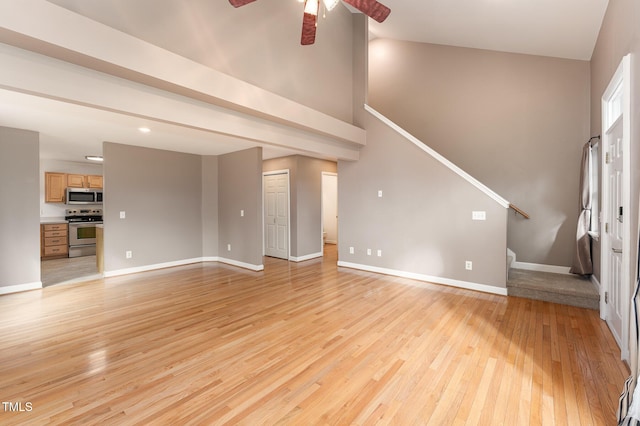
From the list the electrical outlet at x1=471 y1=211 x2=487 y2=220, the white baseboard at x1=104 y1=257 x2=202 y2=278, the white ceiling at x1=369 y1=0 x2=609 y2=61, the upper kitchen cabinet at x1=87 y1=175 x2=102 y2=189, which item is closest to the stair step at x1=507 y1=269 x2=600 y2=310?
the electrical outlet at x1=471 y1=211 x2=487 y2=220

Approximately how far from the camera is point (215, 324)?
10.5 ft

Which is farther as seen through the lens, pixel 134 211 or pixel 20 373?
pixel 134 211

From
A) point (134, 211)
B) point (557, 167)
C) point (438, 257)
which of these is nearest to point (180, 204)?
point (134, 211)

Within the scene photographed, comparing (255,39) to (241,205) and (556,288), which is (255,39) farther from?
(556,288)

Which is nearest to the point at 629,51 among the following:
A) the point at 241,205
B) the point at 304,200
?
the point at 304,200

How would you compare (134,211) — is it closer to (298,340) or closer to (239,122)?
(239,122)

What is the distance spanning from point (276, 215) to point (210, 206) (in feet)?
5.10

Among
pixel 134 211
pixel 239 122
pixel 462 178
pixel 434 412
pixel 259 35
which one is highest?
pixel 259 35

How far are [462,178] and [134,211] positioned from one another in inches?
238

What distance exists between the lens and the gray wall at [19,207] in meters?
4.27

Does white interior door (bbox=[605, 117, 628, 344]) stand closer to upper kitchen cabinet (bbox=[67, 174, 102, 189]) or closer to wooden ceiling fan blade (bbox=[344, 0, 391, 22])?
wooden ceiling fan blade (bbox=[344, 0, 391, 22])

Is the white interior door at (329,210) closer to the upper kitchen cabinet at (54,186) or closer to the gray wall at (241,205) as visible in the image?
the gray wall at (241,205)

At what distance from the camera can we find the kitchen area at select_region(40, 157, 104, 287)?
6.78 metres

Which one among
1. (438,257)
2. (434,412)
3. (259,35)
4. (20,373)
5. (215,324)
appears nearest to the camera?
(434,412)
